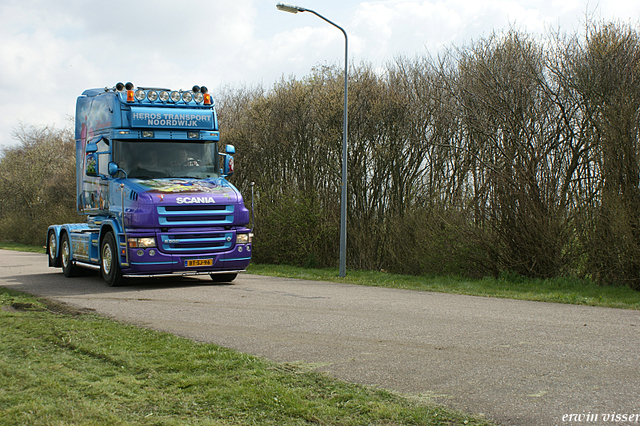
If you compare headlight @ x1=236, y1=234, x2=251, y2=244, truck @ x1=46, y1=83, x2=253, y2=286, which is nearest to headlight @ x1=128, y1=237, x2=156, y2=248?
truck @ x1=46, y1=83, x2=253, y2=286

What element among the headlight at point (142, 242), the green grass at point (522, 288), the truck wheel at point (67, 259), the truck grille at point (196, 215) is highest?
the truck grille at point (196, 215)

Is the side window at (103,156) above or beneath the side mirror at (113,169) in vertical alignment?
above

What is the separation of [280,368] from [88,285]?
9679 millimetres

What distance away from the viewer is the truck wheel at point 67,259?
1617cm

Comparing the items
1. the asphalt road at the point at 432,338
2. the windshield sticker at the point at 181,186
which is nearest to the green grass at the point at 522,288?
the asphalt road at the point at 432,338

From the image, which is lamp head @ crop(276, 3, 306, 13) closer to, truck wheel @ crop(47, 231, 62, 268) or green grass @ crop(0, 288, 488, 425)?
truck wheel @ crop(47, 231, 62, 268)

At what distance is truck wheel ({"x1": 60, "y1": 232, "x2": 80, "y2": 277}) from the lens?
16.2m

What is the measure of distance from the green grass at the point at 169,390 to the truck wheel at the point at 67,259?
936 cm

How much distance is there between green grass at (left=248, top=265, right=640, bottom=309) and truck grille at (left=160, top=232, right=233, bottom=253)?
3.92 metres

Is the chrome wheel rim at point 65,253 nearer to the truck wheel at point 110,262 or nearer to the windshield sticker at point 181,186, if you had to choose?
the truck wheel at point 110,262

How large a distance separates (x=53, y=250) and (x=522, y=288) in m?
13.0

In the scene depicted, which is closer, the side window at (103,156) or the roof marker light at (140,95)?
the side window at (103,156)

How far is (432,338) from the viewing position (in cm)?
747

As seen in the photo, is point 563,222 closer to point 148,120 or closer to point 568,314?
point 568,314
